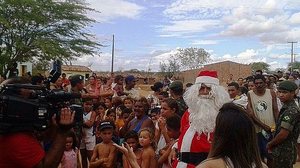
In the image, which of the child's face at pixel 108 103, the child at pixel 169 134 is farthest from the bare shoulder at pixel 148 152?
the child's face at pixel 108 103

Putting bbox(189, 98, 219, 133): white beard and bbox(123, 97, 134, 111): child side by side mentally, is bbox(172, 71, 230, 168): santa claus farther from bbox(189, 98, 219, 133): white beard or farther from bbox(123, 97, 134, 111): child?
bbox(123, 97, 134, 111): child

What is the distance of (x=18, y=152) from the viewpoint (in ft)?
9.06

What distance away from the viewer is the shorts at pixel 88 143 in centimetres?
718

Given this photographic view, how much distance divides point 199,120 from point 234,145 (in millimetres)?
1779

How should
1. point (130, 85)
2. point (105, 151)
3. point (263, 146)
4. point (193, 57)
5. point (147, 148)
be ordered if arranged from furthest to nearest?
point (193, 57) → point (130, 85) → point (263, 146) → point (105, 151) → point (147, 148)

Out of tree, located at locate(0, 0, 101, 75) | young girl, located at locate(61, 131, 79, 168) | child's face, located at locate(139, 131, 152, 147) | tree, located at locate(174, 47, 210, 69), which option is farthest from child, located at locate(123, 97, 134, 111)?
tree, located at locate(174, 47, 210, 69)

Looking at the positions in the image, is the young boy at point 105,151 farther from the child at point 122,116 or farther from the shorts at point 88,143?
the child at point 122,116

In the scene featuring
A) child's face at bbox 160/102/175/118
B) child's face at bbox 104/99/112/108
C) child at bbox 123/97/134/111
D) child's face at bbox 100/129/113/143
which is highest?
child's face at bbox 160/102/175/118

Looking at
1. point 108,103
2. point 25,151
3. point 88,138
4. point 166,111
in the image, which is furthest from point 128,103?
point 25,151

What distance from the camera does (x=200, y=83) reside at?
14.8 ft

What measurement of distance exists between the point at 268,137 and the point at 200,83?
7.54 ft

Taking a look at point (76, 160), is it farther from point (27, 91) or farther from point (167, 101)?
point (27, 91)

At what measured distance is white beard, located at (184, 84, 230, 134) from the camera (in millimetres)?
4068

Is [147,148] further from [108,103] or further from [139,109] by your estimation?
[108,103]
